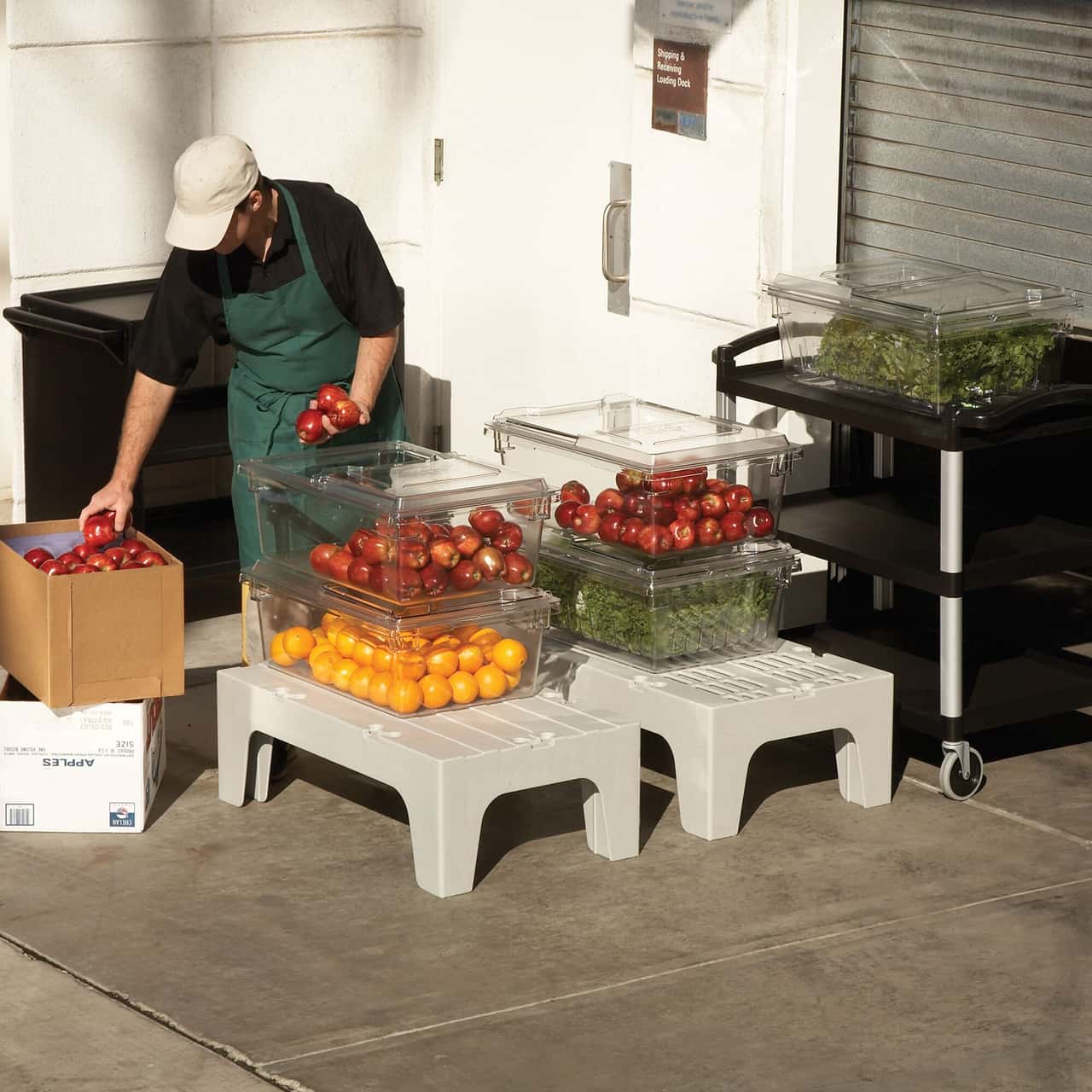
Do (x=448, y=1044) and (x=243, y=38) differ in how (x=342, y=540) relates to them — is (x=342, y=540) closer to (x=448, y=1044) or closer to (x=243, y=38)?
(x=448, y=1044)

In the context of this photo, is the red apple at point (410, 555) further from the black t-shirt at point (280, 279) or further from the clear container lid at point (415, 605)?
the black t-shirt at point (280, 279)

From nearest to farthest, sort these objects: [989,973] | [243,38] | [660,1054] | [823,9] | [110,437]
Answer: [660,1054] < [989,973] < [823,9] < [110,437] < [243,38]

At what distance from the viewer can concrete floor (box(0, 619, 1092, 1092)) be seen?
416 cm

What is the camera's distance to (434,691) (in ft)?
16.9

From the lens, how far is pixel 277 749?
18.9 ft

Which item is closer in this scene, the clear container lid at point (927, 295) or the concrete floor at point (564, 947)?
the concrete floor at point (564, 947)

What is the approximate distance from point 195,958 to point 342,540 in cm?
121

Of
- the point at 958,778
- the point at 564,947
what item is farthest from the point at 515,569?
the point at 958,778

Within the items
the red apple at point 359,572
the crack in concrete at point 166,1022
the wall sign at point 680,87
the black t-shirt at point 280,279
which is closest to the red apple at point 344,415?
the black t-shirt at point 280,279

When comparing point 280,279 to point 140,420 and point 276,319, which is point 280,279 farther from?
point 140,420

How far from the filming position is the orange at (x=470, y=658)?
17.1 feet

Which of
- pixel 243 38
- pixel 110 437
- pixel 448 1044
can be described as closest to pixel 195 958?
pixel 448 1044

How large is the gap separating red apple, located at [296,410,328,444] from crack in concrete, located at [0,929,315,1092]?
1516 mm

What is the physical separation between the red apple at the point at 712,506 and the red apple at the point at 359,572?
0.90 m
